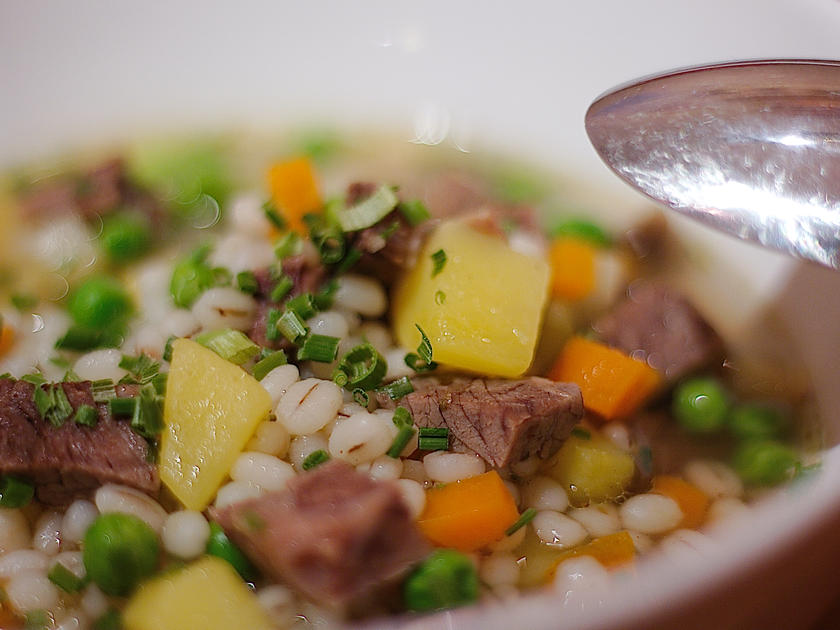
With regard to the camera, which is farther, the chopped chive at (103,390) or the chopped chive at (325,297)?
the chopped chive at (325,297)

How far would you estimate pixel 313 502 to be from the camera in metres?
1.40

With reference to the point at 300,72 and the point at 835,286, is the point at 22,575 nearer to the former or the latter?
the point at 835,286

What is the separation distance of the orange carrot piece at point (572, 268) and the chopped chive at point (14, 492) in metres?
1.43

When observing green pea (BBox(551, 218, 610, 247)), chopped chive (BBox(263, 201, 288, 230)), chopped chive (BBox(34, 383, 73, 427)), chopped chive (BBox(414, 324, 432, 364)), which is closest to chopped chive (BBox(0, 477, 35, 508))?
chopped chive (BBox(34, 383, 73, 427))

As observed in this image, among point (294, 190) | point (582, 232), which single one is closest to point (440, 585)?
point (582, 232)

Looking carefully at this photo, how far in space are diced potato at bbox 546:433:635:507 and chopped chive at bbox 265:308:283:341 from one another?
28.3 inches

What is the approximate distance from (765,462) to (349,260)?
3.66 ft

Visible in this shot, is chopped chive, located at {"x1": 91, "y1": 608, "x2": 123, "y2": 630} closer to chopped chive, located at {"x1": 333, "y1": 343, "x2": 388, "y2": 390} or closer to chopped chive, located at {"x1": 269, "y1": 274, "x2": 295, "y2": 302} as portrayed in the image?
chopped chive, located at {"x1": 333, "y1": 343, "x2": 388, "y2": 390}

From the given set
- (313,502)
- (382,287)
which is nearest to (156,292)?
(382,287)

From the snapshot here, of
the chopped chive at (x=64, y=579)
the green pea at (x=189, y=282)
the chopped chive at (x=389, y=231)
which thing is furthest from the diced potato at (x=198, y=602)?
the chopped chive at (x=389, y=231)

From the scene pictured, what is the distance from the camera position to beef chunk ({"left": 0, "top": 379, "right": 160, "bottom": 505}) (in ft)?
5.43

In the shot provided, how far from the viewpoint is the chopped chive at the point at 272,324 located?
6.29ft

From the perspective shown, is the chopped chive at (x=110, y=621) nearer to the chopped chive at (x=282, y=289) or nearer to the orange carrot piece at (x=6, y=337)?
the chopped chive at (x=282, y=289)

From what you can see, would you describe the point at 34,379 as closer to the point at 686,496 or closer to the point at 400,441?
the point at 400,441
